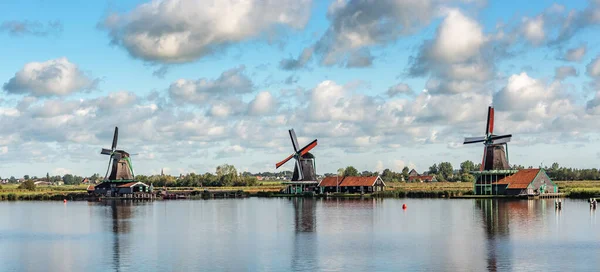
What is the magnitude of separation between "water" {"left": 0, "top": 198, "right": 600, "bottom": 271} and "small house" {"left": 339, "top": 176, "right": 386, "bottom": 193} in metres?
42.1

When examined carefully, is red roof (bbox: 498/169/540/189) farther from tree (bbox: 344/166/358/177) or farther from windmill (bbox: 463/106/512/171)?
tree (bbox: 344/166/358/177)

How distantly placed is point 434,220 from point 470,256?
21.3m

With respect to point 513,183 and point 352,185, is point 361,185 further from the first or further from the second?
point 513,183

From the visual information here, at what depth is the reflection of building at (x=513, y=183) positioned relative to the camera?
88.5 m

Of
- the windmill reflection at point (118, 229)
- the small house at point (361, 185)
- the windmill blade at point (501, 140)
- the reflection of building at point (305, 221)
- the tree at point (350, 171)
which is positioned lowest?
the reflection of building at point (305, 221)

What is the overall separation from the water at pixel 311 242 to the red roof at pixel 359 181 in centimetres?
4240

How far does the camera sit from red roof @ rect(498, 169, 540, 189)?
88.4 metres

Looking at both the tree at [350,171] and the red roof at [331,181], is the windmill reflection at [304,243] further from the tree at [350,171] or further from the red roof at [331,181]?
the tree at [350,171]

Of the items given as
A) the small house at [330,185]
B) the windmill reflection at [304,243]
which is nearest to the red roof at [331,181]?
the small house at [330,185]

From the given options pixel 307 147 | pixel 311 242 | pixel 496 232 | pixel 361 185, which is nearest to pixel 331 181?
pixel 361 185

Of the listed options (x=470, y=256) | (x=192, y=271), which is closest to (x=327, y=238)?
(x=470, y=256)

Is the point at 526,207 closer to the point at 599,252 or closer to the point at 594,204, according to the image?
the point at 594,204

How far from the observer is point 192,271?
31172 mm

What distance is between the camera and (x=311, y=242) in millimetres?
41562
